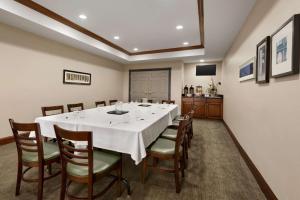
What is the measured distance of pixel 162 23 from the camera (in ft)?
11.3

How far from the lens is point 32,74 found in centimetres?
355

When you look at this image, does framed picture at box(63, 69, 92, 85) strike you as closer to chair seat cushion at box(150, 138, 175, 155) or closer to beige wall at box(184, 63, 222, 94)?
chair seat cushion at box(150, 138, 175, 155)

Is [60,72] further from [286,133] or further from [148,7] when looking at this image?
[286,133]

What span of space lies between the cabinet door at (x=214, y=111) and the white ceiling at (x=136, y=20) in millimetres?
2288

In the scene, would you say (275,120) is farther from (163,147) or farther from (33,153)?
Result: (33,153)

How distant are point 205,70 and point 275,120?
549cm

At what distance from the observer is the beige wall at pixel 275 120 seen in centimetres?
130

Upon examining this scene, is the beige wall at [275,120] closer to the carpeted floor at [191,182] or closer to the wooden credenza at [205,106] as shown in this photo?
the carpeted floor at [191,182]

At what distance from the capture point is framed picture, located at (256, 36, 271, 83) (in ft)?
5.99

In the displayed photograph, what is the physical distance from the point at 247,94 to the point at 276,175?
146 centimetres

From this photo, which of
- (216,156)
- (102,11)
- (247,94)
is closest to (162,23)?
(102,11)

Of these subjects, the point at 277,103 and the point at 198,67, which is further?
the point at 198,67

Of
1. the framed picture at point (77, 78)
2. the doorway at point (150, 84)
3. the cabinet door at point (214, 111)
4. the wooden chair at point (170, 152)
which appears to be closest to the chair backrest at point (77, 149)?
the wooden chair at point (170, 152)

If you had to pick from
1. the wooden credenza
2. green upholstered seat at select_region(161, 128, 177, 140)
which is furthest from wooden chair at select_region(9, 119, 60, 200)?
the wooden credenza
